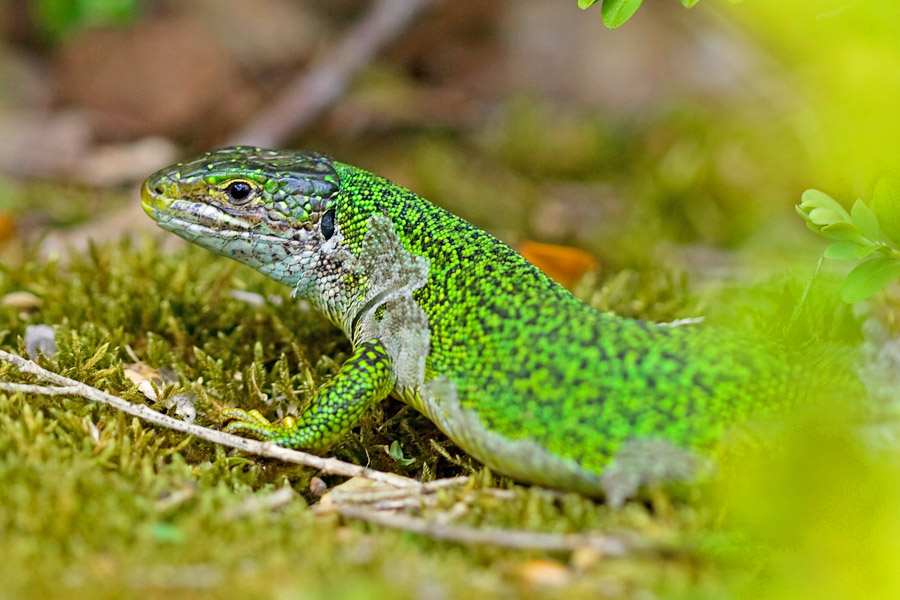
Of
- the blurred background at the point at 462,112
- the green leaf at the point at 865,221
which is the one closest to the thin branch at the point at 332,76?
the blurred background at the point at 462,112

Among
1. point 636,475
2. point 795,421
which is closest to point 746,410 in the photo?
point 795,421

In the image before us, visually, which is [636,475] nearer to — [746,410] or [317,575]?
[746,410]

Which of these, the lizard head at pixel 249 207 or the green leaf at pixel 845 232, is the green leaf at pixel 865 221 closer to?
the green leaf at pixel 845 232

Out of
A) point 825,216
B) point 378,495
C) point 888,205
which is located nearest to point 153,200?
point 378,495

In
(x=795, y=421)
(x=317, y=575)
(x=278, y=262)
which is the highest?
(x=278, y=262)

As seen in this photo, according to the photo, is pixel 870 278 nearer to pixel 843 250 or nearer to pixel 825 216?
pixel 843 250
